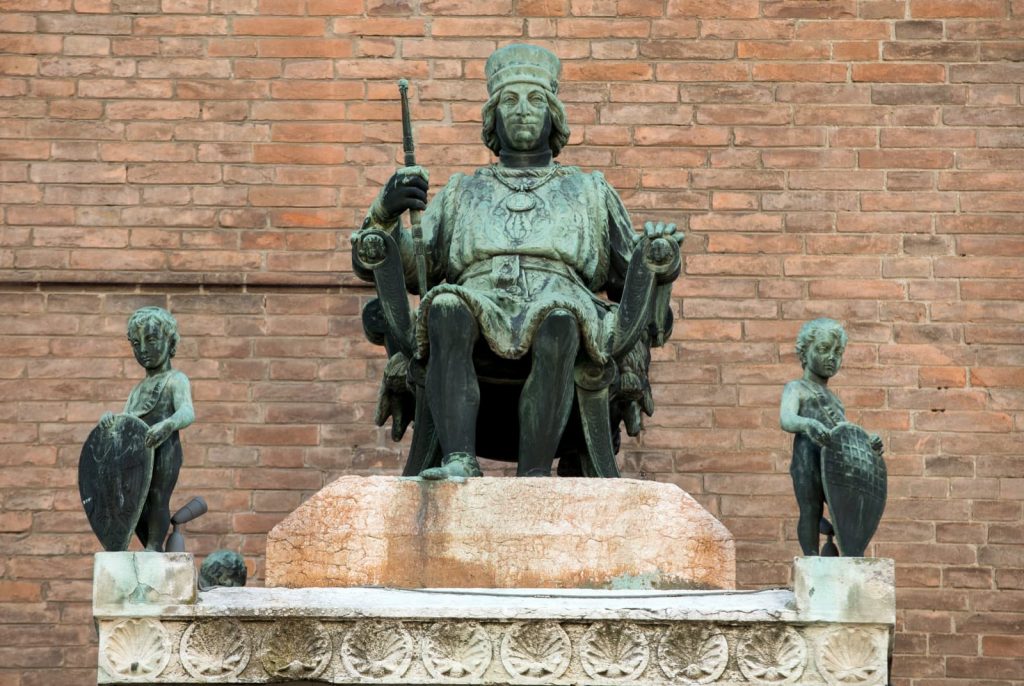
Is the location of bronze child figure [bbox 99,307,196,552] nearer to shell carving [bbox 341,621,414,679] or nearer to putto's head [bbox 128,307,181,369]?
putto's head [bbox 128,307,181,369]

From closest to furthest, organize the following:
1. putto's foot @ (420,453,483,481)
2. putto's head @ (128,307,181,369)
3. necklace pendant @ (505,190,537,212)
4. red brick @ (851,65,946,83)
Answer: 1. putto's foot @ (420,453,483,481)
2. putto's head @ (128,307,181,369)
3. necklace pendant @ (505,190,537,212)
4. red brick @ (851,65,946,83)

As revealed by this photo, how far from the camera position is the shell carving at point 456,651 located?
8.25 m

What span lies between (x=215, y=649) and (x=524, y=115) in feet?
8.41

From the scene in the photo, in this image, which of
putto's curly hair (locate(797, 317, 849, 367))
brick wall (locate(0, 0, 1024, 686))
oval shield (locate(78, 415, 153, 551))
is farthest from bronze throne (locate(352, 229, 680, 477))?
brick wall (locate(0, 0, 1024, 686))

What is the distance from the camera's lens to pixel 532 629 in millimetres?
8281

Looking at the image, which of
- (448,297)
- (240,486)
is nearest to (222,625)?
(448,297)

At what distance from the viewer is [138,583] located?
8320mm

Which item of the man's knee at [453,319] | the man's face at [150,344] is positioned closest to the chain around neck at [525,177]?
the man's knee at [453,319]

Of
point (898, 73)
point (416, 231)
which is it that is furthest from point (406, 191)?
point (898, 73)

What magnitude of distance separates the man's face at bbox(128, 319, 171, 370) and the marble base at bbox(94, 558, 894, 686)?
1031 mm

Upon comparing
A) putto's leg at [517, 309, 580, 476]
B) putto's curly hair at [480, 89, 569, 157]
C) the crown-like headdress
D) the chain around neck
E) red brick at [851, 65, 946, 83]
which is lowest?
putto's leg at [517, 309, 580, 476]

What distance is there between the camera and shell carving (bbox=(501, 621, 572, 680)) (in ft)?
27.1

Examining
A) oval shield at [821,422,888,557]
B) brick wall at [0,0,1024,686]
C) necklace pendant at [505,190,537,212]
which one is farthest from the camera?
brick wall at [0,0,1024,686]

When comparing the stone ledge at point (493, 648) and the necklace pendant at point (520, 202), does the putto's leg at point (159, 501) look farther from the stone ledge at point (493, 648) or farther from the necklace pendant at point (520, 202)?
the necklace pendant at point (520, 202)
